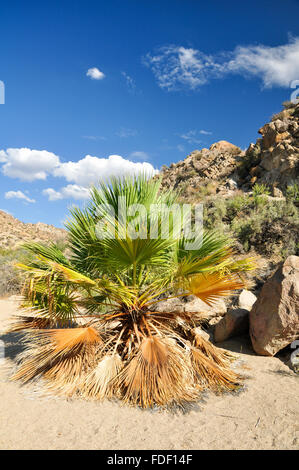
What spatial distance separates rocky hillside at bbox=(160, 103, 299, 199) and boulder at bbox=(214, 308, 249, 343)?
662cm

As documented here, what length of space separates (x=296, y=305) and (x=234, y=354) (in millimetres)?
1451

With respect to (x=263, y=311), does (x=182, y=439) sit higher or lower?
lower

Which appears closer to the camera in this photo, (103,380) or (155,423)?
(155,423)

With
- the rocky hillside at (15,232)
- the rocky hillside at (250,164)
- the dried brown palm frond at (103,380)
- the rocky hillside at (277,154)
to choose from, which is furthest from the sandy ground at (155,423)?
the rocky hillside at (15,232)

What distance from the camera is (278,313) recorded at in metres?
4.59

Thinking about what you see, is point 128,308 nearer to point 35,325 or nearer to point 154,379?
point 154,379

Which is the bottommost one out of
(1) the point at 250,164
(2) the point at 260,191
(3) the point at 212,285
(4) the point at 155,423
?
(4) the point at 155,423

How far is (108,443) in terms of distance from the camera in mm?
2883

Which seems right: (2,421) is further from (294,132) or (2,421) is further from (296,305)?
(294,132)

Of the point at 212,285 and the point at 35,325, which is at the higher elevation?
the point at 212,285

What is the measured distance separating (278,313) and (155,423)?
2.62m

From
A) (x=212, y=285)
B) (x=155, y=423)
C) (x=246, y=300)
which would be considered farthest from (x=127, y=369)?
(x=246, y=300)

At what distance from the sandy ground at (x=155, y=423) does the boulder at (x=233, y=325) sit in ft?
5.56
